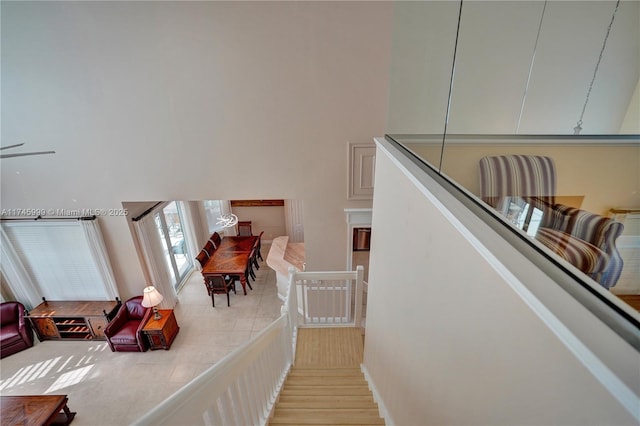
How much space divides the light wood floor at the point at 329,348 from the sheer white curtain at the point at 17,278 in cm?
499

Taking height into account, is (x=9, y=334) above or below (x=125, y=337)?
above

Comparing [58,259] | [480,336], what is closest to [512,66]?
[480,336]

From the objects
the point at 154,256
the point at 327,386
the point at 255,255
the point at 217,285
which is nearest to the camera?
the point at 327,386

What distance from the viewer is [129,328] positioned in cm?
477

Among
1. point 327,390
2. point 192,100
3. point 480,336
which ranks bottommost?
point 327,390

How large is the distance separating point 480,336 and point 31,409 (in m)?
5.08

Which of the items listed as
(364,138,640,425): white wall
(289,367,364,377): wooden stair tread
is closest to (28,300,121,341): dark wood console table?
(289,367,364,377): wooden stair tread

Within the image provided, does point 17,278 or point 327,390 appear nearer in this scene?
point 327,390

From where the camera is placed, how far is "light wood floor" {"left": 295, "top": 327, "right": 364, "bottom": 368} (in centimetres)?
332

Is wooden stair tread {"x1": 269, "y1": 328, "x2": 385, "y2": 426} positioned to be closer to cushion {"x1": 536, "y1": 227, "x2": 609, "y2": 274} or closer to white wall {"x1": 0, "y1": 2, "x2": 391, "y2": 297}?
white wall {"x1": 0, "y1": 2, "x2": 391, "y2": 297}

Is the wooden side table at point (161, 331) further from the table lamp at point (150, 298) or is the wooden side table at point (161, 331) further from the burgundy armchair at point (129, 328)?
the table lamp at point (150, 298)

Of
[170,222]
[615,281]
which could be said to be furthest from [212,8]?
[170,222]

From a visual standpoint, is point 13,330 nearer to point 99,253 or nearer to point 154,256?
point 99,253

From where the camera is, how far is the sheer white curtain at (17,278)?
4676 mm
